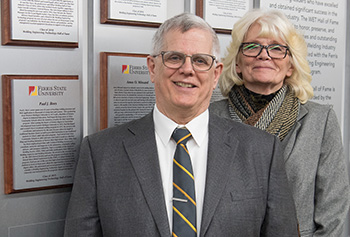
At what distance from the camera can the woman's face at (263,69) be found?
76.6 inches

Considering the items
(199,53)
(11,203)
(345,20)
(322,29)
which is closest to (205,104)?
(199,53)

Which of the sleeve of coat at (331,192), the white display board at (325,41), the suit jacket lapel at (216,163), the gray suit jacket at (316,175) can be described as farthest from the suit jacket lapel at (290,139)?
the white display board at (325,41)

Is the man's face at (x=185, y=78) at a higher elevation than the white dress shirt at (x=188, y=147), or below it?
higher

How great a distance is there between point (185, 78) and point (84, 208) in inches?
23.8

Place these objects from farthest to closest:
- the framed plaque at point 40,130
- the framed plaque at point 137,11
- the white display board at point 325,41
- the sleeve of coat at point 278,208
Result: the white display board at point 325,41
the framed plaque at point 137,11
the framed plaque at point 40,130
the sleeve of coat at point 278,208

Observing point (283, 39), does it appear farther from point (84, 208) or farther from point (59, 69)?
point (84, 208)

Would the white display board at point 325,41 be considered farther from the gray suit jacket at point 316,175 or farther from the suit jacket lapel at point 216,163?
the suit jacket lapel at point 216,163

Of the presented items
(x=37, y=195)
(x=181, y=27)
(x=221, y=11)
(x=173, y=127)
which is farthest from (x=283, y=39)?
(x=37, y=195)

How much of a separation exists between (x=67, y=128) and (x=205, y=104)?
63 centimetres

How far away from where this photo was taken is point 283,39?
6.45ft

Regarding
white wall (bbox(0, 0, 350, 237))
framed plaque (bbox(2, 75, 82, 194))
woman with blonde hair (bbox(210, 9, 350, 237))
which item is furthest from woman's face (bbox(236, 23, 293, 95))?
framed plaque (bbox(2, 75, 82, 194))

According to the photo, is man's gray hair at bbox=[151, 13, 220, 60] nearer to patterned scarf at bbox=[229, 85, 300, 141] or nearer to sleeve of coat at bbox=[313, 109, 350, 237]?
patterned scarf at bbox=[229, 85, 300, 141]

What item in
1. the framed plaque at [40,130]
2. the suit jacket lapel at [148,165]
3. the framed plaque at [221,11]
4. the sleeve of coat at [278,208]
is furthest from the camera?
the framed plaque at [221,11]

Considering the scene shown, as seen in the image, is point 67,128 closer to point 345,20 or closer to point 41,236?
point 41,236
